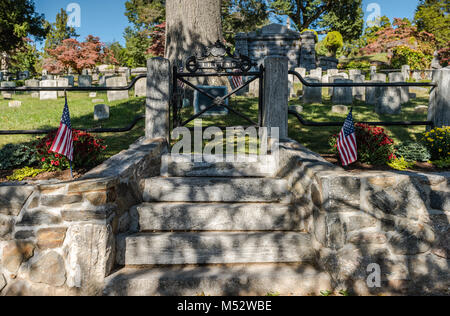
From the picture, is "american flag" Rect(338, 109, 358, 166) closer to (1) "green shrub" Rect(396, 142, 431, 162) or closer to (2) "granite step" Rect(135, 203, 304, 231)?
(2) "granite step" Rect(135, 203, 304, 231)

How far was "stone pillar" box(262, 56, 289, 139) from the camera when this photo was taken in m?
4.59

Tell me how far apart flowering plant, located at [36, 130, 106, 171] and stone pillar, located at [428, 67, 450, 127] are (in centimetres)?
541

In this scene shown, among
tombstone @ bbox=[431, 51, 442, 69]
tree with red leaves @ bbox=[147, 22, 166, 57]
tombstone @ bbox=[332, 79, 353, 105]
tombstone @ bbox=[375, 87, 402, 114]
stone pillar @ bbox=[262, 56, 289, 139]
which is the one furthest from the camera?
tree with red leaves @ bbox=[147, 22, 166, 57]

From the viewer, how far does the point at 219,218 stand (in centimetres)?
339

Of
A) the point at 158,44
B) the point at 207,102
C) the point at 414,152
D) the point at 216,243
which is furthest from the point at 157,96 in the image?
the point at 158,44

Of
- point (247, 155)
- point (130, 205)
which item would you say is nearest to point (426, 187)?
point (247, 155)

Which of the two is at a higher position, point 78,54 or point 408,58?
point 78,54

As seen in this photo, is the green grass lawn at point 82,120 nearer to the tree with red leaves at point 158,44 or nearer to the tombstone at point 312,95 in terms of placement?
the tombstone at point 312,95

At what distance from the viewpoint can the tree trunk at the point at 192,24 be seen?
8.88 m

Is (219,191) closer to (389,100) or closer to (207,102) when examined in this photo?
(207,102)

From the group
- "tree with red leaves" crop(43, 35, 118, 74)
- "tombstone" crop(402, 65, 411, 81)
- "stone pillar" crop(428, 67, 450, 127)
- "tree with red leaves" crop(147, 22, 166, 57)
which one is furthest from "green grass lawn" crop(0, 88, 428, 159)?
"tree with red leaves" crop(147, 22, 166, 57)

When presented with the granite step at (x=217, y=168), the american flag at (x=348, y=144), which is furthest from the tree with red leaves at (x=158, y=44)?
the american flag at (x=348, y=144)

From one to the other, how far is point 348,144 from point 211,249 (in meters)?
2.03

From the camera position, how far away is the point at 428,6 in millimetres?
27812
